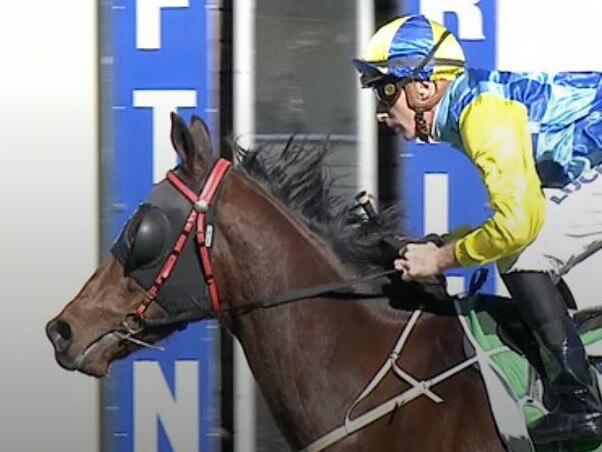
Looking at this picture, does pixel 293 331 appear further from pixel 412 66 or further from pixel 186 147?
pixel 412 66

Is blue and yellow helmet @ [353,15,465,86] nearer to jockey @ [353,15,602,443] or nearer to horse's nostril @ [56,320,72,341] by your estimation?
jockey @ [353,15,602,443]

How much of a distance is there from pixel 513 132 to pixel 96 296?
3.59ft

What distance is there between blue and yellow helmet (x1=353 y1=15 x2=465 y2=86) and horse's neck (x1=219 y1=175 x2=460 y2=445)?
44 centimetres

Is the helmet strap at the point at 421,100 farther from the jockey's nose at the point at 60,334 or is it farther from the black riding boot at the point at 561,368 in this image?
the jockey's nose at the point at 60,334

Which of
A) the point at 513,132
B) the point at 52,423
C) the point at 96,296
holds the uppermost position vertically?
the point at 513,132

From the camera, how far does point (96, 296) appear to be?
10.1ft

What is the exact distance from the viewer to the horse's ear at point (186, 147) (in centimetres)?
296

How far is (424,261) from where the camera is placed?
2.94 m

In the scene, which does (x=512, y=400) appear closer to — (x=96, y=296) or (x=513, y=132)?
(x=513, y=132)

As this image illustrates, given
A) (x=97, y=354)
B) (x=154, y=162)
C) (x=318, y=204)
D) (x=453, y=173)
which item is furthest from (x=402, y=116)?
(x=154, y=162)

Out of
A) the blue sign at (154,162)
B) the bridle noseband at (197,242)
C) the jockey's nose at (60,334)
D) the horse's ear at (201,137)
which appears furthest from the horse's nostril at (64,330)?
the blue sign at (154,162)

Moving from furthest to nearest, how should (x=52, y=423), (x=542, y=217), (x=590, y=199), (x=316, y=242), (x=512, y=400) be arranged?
(x=52, y=423), (x=590, y=199), (x=316, y=242), (x=512, y=400), (x=542, y=217)

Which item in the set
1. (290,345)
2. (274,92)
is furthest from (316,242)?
(274,92)

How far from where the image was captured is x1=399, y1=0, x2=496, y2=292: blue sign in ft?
13.3
